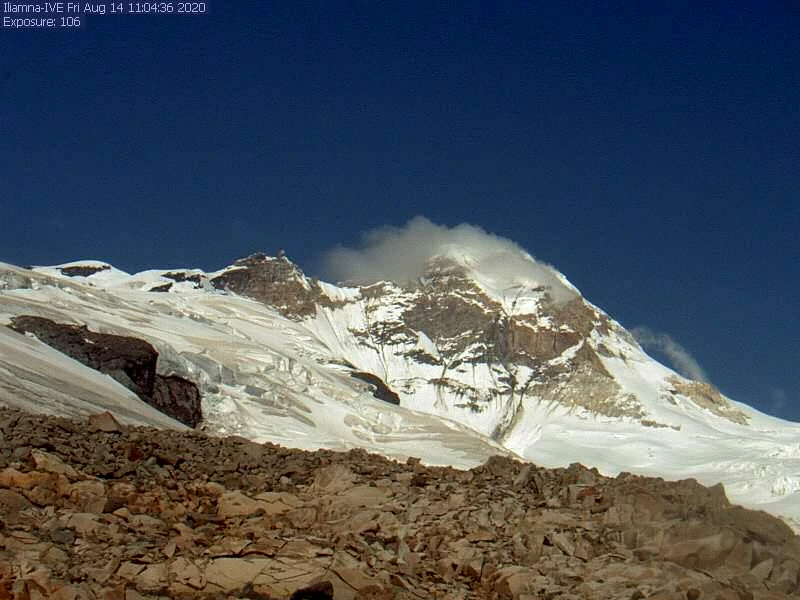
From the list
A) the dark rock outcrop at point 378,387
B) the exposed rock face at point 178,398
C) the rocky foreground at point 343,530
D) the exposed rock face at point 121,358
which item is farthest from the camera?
the dark rock outcrop at point 378,387

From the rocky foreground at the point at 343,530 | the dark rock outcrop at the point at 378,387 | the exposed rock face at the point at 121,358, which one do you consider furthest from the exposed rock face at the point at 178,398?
the dark rock outcrop at the point at 378,387

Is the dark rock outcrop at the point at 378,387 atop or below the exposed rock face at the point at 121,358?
atop

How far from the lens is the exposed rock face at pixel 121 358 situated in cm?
6247

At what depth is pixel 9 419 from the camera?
1595 centimetres

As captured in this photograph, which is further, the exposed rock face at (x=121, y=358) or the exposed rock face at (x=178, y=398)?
the exposed rock face at (x=178, y=398)

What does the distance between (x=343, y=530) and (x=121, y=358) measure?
5282 centimetres

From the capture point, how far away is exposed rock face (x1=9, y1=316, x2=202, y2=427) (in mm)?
62469

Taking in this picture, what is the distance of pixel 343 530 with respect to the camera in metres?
14.1

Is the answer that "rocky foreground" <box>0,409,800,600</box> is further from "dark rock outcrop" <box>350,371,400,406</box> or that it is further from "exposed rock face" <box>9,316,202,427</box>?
"dark rock outcrop" <box>350,371,400,406</box>

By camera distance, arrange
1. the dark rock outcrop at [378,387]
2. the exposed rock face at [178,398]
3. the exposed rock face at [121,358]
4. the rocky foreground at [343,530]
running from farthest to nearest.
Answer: the dark rock outcrop at [378,387], the exposed rock face at [178,398], the exposed rock face at [121,358], the rocky foreground at [343,530]

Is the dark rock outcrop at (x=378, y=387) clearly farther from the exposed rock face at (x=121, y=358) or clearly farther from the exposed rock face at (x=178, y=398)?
the exposed rock face at (x=121, y=358)

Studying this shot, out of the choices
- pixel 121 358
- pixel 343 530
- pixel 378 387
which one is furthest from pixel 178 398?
pixel 378 387

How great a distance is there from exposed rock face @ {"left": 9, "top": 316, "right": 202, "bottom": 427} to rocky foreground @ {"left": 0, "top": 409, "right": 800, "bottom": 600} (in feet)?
147

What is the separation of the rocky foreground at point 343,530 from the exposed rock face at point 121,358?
1760 inches
